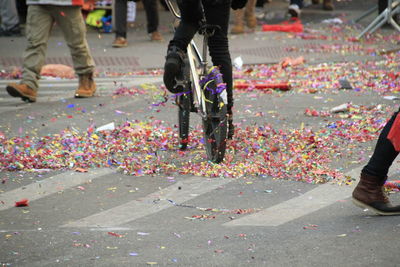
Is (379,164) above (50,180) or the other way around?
above

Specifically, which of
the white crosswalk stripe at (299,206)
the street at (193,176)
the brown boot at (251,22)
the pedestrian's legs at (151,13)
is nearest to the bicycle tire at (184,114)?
the street at (193,176)

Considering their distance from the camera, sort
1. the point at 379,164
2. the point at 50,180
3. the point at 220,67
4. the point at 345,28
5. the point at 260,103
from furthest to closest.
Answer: the point at 345,28 → the point at 260,103 → the point at 220,67 → the point at 50,180 → the point at 379,164

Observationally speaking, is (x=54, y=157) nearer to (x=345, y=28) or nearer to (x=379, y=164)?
(x=379, y=164)

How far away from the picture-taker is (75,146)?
7375 mm

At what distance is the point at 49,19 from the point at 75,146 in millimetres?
2411

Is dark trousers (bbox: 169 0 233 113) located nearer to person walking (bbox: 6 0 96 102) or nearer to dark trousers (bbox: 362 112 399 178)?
dark trousers (bbox: 362 112 399 178)

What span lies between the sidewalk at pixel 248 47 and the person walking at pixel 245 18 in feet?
0.54

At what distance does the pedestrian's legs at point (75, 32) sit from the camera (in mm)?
9289

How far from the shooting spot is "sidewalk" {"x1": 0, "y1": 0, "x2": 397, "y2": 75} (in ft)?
40.6

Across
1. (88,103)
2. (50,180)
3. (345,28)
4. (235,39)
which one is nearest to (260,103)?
(88,103)

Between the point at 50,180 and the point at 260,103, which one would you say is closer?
the point at 50,180

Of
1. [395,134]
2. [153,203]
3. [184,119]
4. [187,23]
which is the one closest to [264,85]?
[184,119]

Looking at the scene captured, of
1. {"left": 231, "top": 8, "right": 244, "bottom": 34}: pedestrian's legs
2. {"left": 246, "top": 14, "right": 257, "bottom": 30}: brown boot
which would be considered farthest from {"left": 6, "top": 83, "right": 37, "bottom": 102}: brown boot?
{"left": 246, "top": 14, "right": 257, "bottom": 30}: brown boot

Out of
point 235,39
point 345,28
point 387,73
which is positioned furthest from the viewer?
point 345,28
